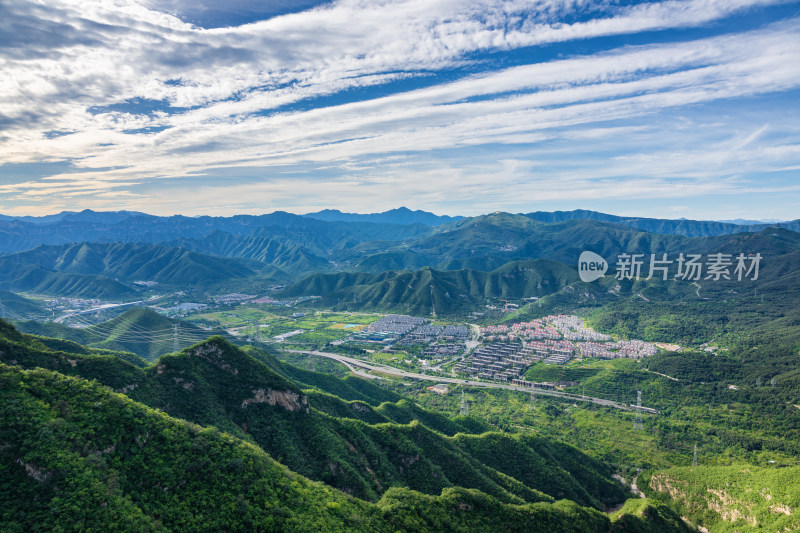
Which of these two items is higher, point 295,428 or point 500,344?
point 295,428

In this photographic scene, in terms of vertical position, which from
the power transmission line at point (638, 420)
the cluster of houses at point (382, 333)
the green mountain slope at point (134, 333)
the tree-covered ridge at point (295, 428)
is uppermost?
the tree-covered ridge at point (295, 428)

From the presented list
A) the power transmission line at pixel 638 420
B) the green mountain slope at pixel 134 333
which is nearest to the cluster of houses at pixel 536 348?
the power transmission line at pixel 638 420

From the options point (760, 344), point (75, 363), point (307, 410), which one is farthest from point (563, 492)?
point (760, 344)

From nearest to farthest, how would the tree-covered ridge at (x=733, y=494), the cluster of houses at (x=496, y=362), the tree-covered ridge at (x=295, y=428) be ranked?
the tree-covered ridge at (x=295, y=428)
the tree-covered ridge at (x=733, y=494)
the cluster of houses at (x=496, y=362)

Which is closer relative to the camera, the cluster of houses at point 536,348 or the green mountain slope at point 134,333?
the green mountain slope at point 134,333

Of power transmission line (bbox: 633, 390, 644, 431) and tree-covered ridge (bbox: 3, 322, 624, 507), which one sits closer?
tree-covered ridge (bbox: 3, 322, 624, 507)

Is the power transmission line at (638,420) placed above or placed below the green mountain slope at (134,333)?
above

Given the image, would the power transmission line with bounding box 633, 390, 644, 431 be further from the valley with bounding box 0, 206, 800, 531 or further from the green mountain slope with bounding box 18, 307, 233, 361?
the green mountain slope with bounding box 18, 307, 233, 361

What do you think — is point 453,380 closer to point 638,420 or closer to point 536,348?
point 536,348

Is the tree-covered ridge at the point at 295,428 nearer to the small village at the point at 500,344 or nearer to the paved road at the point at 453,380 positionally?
the paved road at the point at 453,380

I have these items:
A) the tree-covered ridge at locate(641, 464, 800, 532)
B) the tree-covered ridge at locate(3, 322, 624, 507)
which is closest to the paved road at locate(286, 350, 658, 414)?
the tree-covered ridge at locate(641, 464, 800, 532)

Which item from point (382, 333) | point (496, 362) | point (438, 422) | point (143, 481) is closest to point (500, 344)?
point (496, 362)

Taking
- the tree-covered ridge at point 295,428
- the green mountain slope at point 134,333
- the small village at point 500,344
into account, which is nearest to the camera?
the tree-covered ridge at point 295,428
